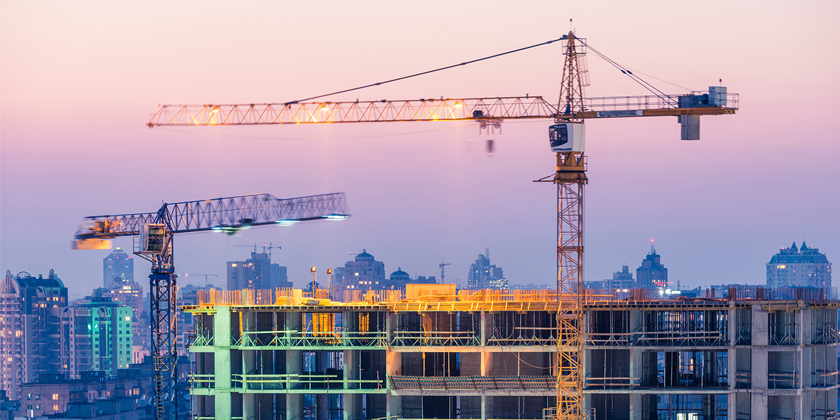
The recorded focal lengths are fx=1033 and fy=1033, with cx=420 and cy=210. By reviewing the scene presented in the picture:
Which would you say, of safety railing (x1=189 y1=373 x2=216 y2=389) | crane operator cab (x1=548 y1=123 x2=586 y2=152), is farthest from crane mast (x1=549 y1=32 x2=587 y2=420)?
safety railing (x1=189 y1=373 x2=216 y2=389)

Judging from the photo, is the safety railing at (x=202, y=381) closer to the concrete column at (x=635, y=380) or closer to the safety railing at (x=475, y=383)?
the safety railing at (x=475, y=383)

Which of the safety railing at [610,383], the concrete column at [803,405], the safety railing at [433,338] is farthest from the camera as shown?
the safety railing at [433,338]

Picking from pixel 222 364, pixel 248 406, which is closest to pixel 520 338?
pixel 248 406

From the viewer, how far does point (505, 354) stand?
8956 centimetres

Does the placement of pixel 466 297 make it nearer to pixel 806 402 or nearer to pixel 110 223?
pixel 806 402

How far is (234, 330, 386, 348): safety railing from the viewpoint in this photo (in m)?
89.4

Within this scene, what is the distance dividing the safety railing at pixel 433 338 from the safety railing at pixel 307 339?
149cm

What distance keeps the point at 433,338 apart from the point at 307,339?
453 inches

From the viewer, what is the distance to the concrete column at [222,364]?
294 ft

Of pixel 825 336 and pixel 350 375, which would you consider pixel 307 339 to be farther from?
pixel 825 336

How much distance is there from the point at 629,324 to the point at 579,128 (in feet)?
65.5

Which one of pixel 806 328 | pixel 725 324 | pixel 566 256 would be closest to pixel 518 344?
pixel 566 256

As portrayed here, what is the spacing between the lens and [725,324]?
87750mm

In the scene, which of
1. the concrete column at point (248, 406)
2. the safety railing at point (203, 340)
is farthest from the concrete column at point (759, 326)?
the safety railing at point (203, 340)
